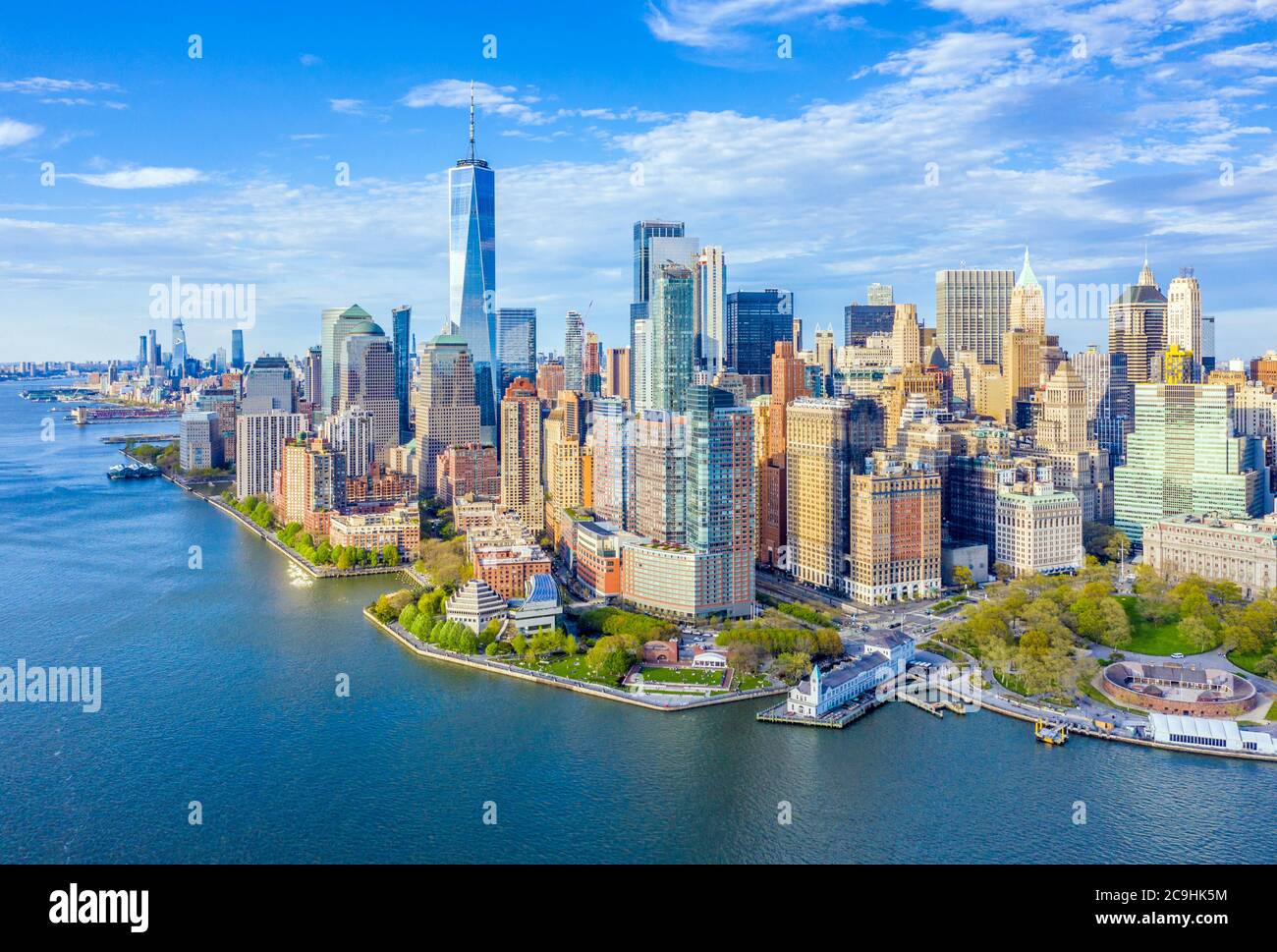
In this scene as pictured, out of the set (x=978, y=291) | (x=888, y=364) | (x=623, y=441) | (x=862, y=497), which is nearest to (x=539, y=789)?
(x=862, y=497)

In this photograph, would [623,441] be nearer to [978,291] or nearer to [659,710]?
[659,710]

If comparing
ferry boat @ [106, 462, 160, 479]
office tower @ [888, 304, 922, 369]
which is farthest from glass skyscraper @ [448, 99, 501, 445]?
office tower @ [888, 304, 922, 369]

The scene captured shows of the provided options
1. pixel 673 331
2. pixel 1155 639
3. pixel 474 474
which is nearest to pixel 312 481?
pixel 474 474

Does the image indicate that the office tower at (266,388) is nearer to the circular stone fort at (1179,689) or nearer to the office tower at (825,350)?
the office tower at (825,350)

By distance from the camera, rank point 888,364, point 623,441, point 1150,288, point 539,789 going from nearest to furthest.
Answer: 1. point 539,789
2. point 623,441
3. point 1150,288
4. point 888,364

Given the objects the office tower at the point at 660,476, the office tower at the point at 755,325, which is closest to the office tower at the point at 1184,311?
the office tower at the point at 755,325

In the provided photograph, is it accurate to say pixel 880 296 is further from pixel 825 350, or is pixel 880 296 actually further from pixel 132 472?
pixel 132 472

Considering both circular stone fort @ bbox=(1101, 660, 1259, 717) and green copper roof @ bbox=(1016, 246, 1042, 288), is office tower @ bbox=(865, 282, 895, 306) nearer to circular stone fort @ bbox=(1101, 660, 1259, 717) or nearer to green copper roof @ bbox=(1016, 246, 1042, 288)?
green copper roof @ bbox=(1016, 246, 1042, 288)
